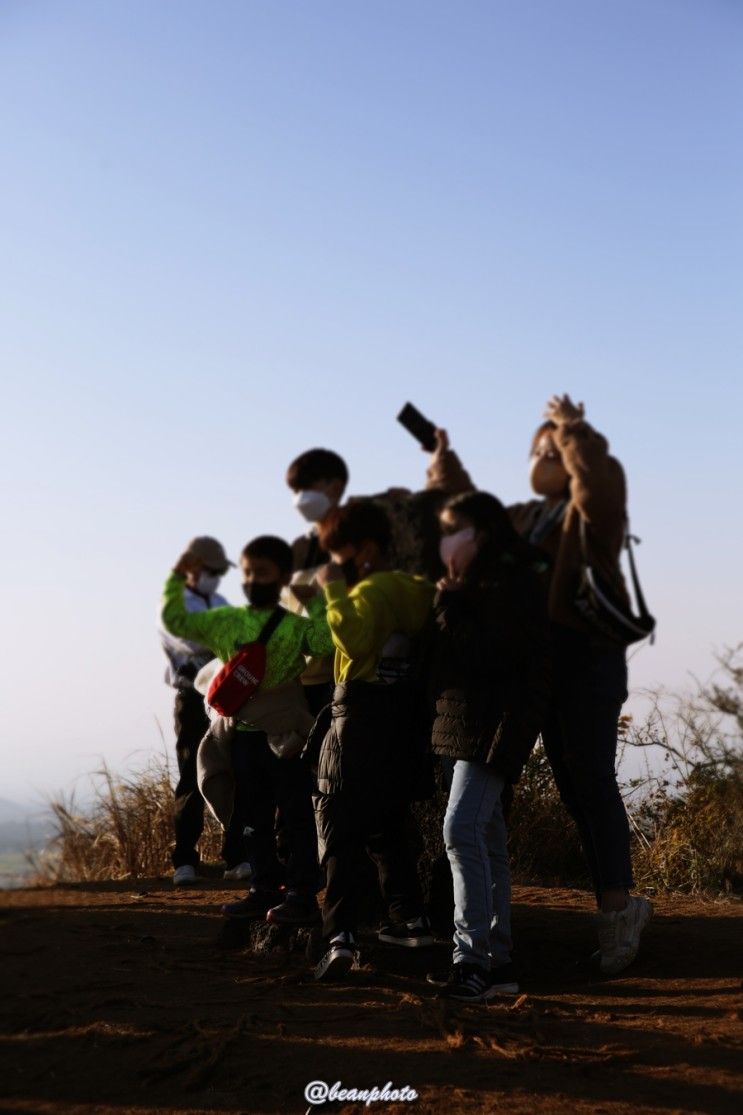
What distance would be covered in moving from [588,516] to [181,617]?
5.75ft

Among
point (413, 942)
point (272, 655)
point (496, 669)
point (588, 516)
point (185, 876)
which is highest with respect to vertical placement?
point (588, 516)

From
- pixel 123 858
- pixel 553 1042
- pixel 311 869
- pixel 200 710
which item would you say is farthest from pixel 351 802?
pixel 123 858

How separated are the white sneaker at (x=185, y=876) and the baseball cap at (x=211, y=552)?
196cm

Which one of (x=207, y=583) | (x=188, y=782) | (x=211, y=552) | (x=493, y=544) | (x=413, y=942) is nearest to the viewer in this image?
(x=493, y=544)

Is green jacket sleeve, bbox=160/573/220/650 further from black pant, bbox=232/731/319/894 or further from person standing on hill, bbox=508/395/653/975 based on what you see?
person standing on hill, bbox=508/395/653/975

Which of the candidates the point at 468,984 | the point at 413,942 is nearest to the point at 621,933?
the point at 468,984

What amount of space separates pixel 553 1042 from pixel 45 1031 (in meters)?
1.66

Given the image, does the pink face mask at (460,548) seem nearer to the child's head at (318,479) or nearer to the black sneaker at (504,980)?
the child's head at (318,479)

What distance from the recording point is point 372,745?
16.6 feet

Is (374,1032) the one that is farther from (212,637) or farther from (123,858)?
(123,858)

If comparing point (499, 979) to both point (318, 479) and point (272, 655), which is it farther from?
point (318, 479)

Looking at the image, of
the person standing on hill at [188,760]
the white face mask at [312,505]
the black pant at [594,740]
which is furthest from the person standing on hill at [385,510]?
the person standing on hill at [188,760]

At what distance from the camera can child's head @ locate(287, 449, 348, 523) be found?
18.1ft

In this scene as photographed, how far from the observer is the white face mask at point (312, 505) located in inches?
216
